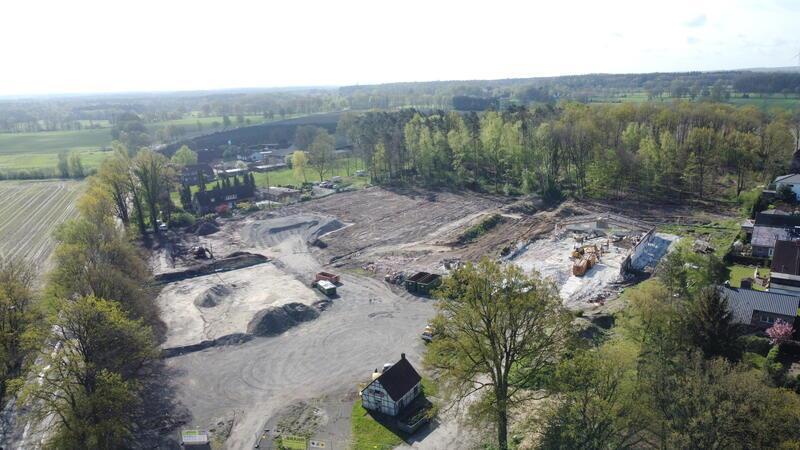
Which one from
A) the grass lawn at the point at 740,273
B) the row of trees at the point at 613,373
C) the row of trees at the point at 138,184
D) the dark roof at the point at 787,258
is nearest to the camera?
the row of trees at the point at 613,373

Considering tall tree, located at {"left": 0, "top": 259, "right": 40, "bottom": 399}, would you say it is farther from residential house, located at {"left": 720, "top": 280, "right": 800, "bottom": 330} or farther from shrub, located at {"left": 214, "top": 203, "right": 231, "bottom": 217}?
residential house, located at {"left": 720, "top": 280, "right": 800, "bottom": 330}

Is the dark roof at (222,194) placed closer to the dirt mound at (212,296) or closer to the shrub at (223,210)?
the shrub at (223,210)

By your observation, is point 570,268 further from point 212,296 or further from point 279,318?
point 212,296

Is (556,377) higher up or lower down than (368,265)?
higher up

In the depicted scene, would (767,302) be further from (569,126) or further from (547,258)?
(569,126)

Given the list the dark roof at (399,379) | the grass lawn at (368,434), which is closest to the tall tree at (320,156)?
the dark roof at (399,379)

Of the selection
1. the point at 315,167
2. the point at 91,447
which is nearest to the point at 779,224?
the point at 91,447
